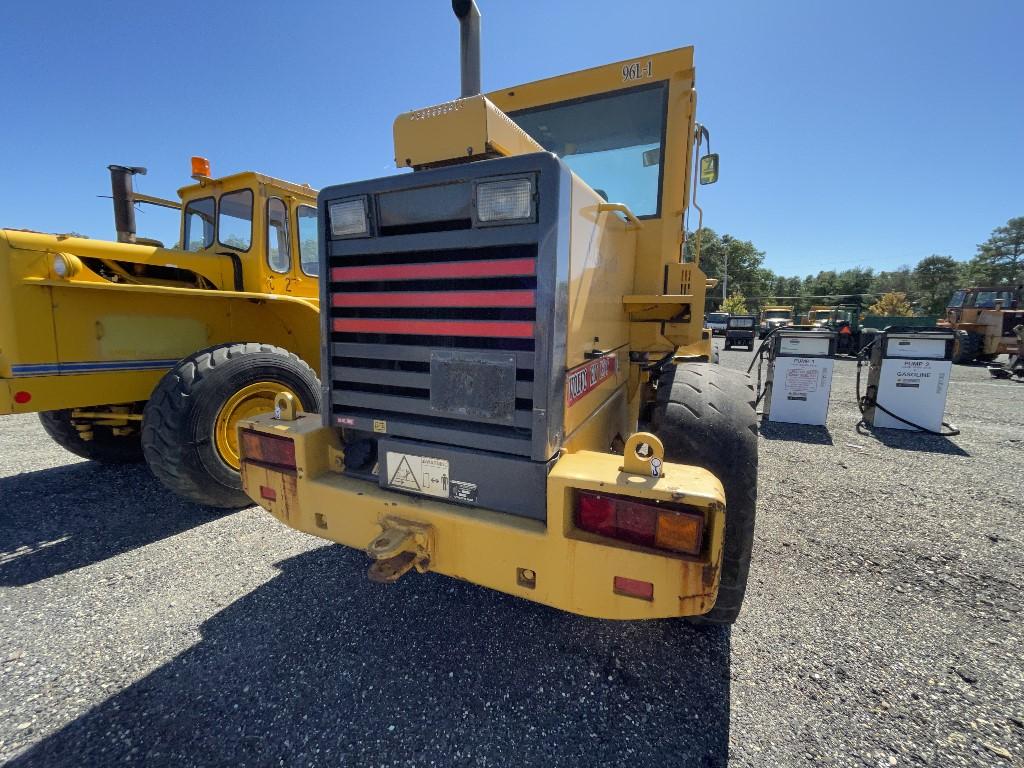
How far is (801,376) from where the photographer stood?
23.4 ft

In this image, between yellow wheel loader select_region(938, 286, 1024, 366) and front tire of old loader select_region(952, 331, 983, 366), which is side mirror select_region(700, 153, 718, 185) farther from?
front tire of old loader select_region(952, 331, 983, 366)

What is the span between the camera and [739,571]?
1997mm

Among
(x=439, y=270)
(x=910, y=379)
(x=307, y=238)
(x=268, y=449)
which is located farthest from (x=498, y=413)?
(x=910, y=379)

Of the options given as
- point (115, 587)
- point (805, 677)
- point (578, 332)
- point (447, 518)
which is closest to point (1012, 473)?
point (805, 677)

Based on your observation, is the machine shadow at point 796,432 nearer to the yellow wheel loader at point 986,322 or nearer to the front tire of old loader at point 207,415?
the front tire of old loader at point 207,415

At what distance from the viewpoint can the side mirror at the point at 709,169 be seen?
3.26 meters

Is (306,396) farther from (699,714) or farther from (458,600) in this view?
(699,714)

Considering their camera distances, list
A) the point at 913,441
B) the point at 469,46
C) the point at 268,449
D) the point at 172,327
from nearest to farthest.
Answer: the point at 268,449
the point at 469,46
the point at 172,327
the point at 913,441

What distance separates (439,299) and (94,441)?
4.79 m

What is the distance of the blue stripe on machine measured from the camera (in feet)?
11.0

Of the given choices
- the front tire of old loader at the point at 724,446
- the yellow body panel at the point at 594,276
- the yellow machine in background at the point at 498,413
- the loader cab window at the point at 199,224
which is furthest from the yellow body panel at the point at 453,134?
the loader cab window at the point at 199,224

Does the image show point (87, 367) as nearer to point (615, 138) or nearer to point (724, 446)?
point (615, 138)

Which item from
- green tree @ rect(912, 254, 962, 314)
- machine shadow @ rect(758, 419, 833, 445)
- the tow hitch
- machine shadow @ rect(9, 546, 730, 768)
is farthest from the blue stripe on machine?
green tree @ rect(912, 254, 962, 314)

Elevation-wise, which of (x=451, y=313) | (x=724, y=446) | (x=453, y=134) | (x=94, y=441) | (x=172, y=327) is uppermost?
(x=453, y=134)
